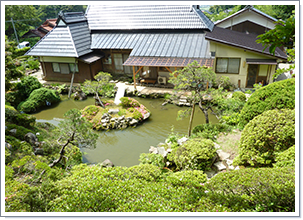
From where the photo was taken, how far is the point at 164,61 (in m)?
15.6

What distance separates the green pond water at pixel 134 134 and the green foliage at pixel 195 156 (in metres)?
2.28

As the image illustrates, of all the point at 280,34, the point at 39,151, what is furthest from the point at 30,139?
the point at 280,34

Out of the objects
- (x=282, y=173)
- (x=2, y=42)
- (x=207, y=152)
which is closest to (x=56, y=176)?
(x=2, y=42)

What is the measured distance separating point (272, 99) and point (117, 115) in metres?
7.89

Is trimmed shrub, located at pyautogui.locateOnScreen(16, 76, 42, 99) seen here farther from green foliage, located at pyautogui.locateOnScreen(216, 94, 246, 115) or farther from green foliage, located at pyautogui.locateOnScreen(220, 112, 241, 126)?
green foliage, located at pyautogui.locateOnScreen(220, 112, 241, 126)

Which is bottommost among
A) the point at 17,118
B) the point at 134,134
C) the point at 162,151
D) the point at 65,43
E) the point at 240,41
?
the point at 134,134

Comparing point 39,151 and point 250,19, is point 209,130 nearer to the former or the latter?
point 39,151

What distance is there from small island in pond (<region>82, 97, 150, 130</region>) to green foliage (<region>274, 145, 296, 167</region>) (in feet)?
25.5

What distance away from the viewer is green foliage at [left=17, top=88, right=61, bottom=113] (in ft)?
A: 45.6

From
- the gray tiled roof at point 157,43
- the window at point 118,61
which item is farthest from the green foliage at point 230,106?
the window at point 118,61

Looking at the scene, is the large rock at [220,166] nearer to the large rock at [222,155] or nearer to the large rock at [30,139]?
the large rock at [222,155]

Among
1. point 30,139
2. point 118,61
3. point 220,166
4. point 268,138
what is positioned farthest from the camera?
point 118,61

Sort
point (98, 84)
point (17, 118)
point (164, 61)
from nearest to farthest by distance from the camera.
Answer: point (17, 118) → point (98, 84) → point (164, 61)

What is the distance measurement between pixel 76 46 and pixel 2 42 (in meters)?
14.4
